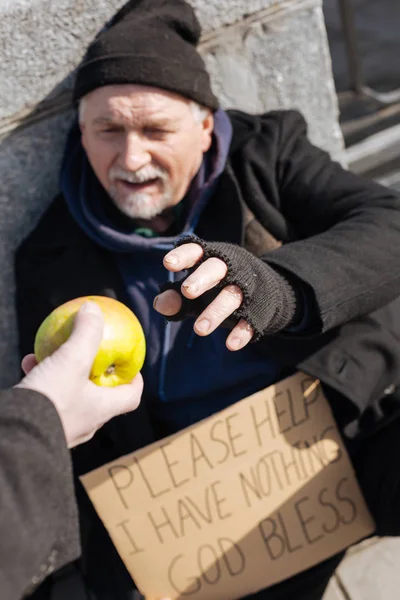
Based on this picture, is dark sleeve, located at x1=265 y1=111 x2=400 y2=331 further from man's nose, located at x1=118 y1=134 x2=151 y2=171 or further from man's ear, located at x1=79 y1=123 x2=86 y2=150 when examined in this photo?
man's ear, located at x1=79 y1=123 x2=86 y2=150

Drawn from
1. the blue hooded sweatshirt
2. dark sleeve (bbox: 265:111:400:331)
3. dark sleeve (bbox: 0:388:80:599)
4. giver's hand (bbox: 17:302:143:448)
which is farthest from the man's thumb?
the blue hooded sweatshirt

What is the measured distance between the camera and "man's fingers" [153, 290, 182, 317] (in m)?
1.54

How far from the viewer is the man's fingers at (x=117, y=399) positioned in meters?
1.41

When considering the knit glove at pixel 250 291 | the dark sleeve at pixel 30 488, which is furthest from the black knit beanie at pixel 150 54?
the dark sleeve at pixel 30 488

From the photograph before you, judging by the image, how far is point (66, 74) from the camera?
2168 millimetres

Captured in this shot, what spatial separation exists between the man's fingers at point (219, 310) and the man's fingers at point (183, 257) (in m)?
0.09

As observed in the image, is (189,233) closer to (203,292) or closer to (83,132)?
(83,132)

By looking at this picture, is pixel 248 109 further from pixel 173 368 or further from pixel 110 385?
pixel 110 385

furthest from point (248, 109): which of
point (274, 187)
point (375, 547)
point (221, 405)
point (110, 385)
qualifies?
point (375, 547)

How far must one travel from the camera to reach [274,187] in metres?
2.10

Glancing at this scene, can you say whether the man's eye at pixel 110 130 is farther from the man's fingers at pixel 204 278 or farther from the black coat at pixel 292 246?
the man's fingers at pixel 204 278

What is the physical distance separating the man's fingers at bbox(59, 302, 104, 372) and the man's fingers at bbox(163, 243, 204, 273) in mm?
176

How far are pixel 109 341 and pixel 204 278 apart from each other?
256mm

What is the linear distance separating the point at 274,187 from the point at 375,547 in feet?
4.04
